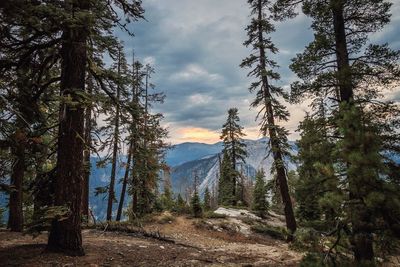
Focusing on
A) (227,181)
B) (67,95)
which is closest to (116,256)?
(67,95)

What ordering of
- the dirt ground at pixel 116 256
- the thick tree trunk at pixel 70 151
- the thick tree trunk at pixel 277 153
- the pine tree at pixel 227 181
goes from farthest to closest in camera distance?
the pine tree at pixel 227 181 → the thick tree trunk at pixel 277 153 → the thick tree trunk at pixel 70 151 → the dirt ground at pixel 116 256

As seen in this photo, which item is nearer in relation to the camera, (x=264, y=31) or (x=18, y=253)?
(x=18, y=253)

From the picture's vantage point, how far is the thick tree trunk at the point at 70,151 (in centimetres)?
861

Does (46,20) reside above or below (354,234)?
above

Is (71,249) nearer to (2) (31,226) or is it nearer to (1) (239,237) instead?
(2) (31,226)

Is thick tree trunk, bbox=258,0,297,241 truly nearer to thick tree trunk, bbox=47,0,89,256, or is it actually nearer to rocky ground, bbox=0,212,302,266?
rocky ground, bbox=0,212,302,266

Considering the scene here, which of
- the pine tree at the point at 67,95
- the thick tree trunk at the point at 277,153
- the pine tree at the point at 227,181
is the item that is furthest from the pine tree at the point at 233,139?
the pine tree at the point at 67,95

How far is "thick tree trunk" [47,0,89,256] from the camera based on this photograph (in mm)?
8609

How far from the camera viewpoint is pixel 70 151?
8.78 m

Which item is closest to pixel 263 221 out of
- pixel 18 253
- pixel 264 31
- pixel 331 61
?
pixel 264 31

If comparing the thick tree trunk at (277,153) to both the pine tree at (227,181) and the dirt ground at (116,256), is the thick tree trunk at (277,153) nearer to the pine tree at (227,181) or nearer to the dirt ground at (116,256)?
the dirt ground at (116,256)

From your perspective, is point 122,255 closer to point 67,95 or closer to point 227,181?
point 67,95

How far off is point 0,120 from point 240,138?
1436 inches

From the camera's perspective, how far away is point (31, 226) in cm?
764
